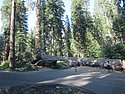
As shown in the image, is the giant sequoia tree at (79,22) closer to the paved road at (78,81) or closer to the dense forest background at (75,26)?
the dense forest background at (75,26)

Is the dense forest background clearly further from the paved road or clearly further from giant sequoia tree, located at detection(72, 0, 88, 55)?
the paved road

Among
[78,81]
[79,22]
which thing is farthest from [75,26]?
[78,81]

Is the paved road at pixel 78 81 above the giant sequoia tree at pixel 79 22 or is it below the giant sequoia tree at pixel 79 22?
below

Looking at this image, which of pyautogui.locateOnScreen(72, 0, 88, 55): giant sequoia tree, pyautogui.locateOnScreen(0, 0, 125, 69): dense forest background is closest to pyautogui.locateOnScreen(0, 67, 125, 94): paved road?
pyautogui.locateOnScreen(0, 0, 125, 69): dense forest background

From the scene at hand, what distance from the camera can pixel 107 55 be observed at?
45.4 meters

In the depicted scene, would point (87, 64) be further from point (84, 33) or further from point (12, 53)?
point (84, 33)

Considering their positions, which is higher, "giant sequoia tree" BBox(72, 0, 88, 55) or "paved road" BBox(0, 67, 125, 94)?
"giant sequoia tree" BBox(72, 0, 88, 55)

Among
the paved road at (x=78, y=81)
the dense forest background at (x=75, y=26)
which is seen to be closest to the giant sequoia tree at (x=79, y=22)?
the dense forest background at (x=75, y=26)

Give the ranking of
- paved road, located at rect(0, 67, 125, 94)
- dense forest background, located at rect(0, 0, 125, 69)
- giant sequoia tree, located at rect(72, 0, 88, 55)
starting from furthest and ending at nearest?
1. giant sequoia tree, located at rect(72, 0, 88, 55)
2. dense forest background, located at rect(0, 0, 125, 69)
3. paved road, located at rect(0, 67, 125, 94)

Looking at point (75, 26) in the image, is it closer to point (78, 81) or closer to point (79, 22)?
point (79, 22)

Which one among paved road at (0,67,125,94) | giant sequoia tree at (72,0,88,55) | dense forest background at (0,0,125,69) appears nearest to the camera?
paved road at (0,67,125,94)

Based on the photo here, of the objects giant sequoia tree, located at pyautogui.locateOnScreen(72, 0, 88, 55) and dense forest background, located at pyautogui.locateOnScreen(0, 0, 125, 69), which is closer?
dense forest background, located at pyautogui.locateOnScreen(0, 0, 125, 69)

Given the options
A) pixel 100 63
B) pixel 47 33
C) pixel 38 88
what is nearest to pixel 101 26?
pixel 47 33

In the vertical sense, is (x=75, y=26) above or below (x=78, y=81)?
above
